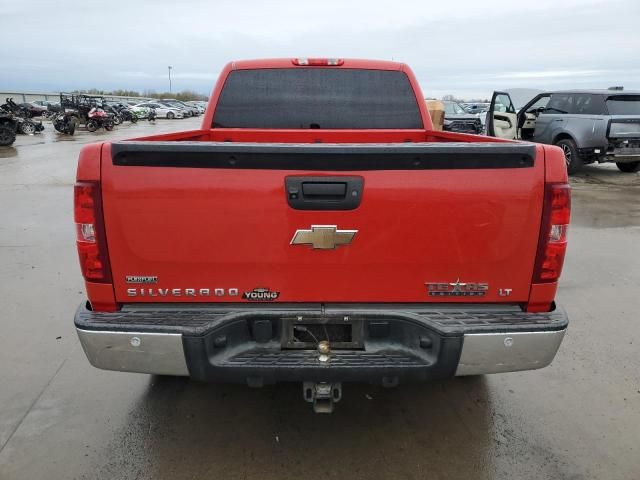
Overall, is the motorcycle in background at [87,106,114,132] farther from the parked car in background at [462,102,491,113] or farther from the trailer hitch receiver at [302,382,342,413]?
the trailer hitch receiver at [302,382,342,413]

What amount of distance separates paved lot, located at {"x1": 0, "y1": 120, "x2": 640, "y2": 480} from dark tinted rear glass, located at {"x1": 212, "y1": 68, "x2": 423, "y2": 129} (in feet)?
7.18

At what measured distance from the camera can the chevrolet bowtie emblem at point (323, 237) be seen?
230 centimetres

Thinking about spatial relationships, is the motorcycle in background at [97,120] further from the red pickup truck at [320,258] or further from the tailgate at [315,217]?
the tailgate at [315,217]

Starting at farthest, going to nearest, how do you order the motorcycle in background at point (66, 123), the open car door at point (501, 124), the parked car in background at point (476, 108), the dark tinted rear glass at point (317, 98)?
the parked car in background at point (476, 108), the motorcycle in background at point (66, 123), the open car door at point (501, 124), the dark tinted rear glass at point (317, 98)

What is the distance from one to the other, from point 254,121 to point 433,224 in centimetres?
243

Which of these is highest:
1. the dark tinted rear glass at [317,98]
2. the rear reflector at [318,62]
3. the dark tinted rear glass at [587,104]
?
the rear reflector at [318,62]

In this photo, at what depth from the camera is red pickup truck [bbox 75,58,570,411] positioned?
2.26m

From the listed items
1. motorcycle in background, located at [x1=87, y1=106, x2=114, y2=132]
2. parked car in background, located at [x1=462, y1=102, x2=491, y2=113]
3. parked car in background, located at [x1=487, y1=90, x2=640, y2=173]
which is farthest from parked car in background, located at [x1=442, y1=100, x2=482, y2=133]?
motorcycle in background, located at [x1=87, y1=106, x2=114, y2=132]

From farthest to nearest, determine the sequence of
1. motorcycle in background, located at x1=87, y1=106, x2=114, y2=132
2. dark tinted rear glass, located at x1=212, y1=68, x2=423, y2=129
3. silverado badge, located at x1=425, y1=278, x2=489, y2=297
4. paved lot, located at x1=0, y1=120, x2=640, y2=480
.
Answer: motorcycle in background, located at x1=87, y1=106, x2=114, y2=132
dark tinted rear glass, located at x1=212, y1=68, x2=423, y2=129
paved lot, located at x1=0, y1=120, x2=640, y2=480
silverado badge, located at x1=425, y1=278, x2=489, y2=297

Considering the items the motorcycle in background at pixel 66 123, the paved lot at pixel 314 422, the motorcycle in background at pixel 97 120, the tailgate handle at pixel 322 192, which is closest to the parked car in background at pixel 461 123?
the paved lot at pixel 314 422

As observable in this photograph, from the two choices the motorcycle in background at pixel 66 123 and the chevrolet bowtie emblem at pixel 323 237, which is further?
the motorcycle in background at pixel 66 123

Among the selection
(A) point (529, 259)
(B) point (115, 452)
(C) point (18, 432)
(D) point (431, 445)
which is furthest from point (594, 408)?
(C) point (18, 432)

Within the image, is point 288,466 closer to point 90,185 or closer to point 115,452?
point 115,452

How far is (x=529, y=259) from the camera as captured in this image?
239cm
